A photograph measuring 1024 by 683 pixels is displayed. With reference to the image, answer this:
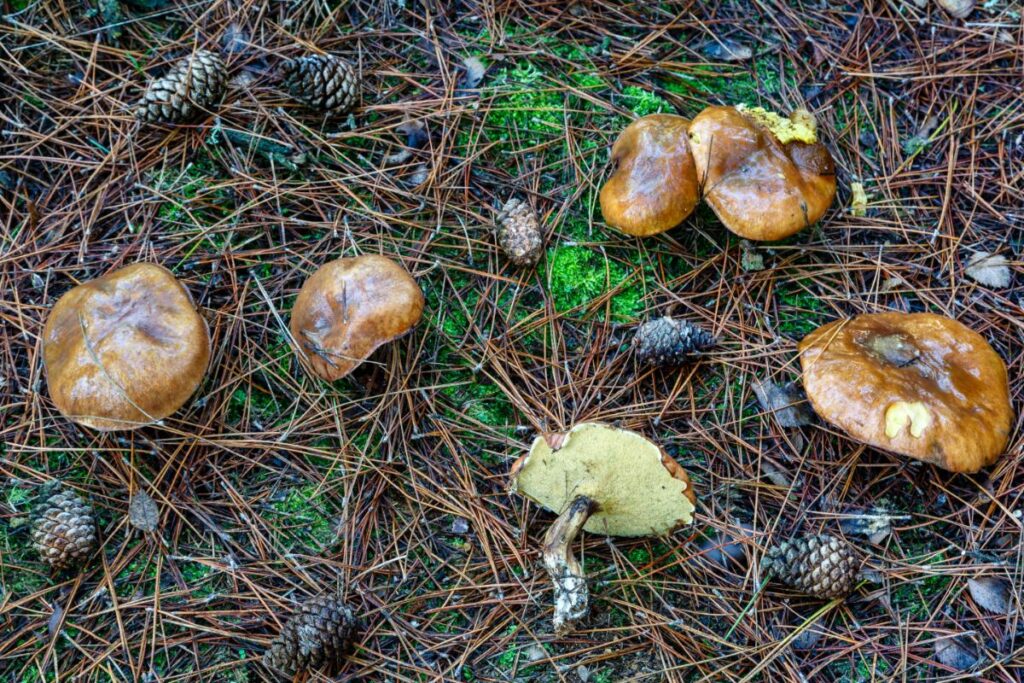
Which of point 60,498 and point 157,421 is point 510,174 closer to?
point 157,421

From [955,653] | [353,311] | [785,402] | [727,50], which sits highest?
[727,50]

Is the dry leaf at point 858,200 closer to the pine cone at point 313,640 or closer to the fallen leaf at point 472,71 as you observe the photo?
the fallen leaf at point 472,71

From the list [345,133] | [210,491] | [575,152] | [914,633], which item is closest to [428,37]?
[345,133]

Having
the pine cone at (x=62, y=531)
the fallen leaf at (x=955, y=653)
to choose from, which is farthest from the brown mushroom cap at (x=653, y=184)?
the pine cone at (x=62, y=531)

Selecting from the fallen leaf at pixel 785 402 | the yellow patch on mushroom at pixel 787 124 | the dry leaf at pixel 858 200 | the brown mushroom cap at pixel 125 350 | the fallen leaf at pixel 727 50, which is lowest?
the fallen leaf at pixel 785 402

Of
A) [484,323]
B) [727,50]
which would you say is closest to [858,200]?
[727,50]

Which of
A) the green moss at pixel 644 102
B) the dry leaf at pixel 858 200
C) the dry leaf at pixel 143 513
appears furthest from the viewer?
the green moss at pixel 644 102

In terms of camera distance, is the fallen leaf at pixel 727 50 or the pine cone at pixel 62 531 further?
the fallen leaf at pixel 727 50

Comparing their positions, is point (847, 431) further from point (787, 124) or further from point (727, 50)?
point (727, 50)
